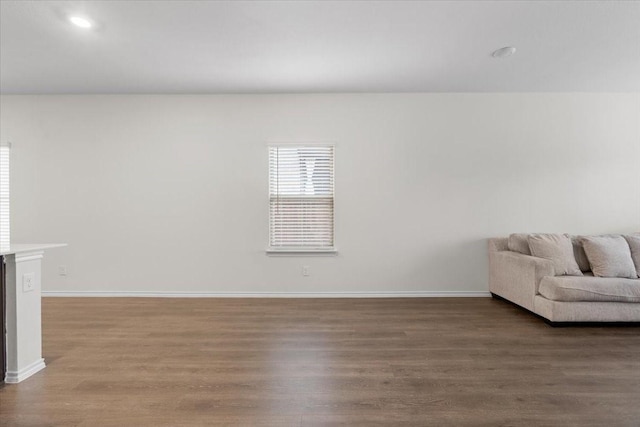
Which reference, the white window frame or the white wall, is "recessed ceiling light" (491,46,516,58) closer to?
the white wall

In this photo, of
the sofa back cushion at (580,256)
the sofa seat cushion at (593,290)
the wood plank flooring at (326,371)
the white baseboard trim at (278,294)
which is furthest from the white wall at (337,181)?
the sofa seat cushion at (593,290)

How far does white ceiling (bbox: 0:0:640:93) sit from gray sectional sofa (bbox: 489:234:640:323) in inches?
79.9

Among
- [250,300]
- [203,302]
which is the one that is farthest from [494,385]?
[203,302]

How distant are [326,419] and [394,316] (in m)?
2.03

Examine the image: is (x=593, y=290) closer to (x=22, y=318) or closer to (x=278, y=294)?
(x=278, y=294)

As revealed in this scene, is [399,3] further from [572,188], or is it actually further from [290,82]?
[572,188]

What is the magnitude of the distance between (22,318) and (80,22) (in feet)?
8.07

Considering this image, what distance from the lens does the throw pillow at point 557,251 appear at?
12.1 feet

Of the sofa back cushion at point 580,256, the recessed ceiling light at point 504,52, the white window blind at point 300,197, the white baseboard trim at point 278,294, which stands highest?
the recessed ceiling light at point 504,52

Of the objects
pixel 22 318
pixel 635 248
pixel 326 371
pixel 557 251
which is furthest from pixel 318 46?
pixel 635 248

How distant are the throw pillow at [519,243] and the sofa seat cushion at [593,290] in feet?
2.63

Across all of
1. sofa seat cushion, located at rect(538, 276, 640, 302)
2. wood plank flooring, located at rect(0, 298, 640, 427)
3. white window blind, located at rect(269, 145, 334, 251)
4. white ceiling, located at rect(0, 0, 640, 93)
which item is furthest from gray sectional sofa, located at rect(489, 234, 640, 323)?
white window blind, located at rect(269, 145, 334, 251)

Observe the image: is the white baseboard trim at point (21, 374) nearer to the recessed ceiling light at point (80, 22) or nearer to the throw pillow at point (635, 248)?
the recessed ceiling light at point (80, 22)

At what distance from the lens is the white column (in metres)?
2.28
